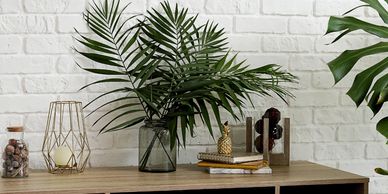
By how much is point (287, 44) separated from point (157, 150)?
0.81 m

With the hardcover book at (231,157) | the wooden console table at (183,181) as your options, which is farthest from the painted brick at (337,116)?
the hardcover book at (231,157)

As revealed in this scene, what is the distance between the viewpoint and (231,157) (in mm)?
2486

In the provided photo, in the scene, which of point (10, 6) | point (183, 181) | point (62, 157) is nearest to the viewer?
point (183, 181)

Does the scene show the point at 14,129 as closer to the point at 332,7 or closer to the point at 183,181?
the point at 183,181

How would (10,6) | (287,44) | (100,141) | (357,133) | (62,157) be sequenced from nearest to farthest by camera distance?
1. (62,157)
2. (10,6)
3. (100,141)
4. (287,44)
5. (357,133)

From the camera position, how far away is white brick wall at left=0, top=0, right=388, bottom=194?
2.58 m

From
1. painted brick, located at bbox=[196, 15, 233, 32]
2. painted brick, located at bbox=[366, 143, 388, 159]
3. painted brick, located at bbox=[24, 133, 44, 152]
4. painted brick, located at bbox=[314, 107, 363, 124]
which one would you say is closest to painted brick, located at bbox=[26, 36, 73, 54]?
painted brick, located at bbox=[24, 133, 44, 152]

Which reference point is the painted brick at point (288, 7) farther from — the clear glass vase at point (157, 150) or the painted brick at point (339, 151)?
the clear glass vase at point (157, 150)

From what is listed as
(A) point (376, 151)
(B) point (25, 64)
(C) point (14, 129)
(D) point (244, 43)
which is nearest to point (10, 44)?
(B) point (25, 64)

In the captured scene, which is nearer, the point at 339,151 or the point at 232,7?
the point at 232,7

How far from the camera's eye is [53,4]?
2600 mm

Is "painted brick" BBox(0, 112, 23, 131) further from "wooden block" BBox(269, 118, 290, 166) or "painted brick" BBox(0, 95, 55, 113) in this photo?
"wooden block" BBox(269, 118, 290, 166)

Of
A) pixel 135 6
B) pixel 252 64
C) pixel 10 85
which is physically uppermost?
pixel 135 6

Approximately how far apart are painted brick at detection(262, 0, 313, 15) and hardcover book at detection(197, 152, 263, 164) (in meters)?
0.68
